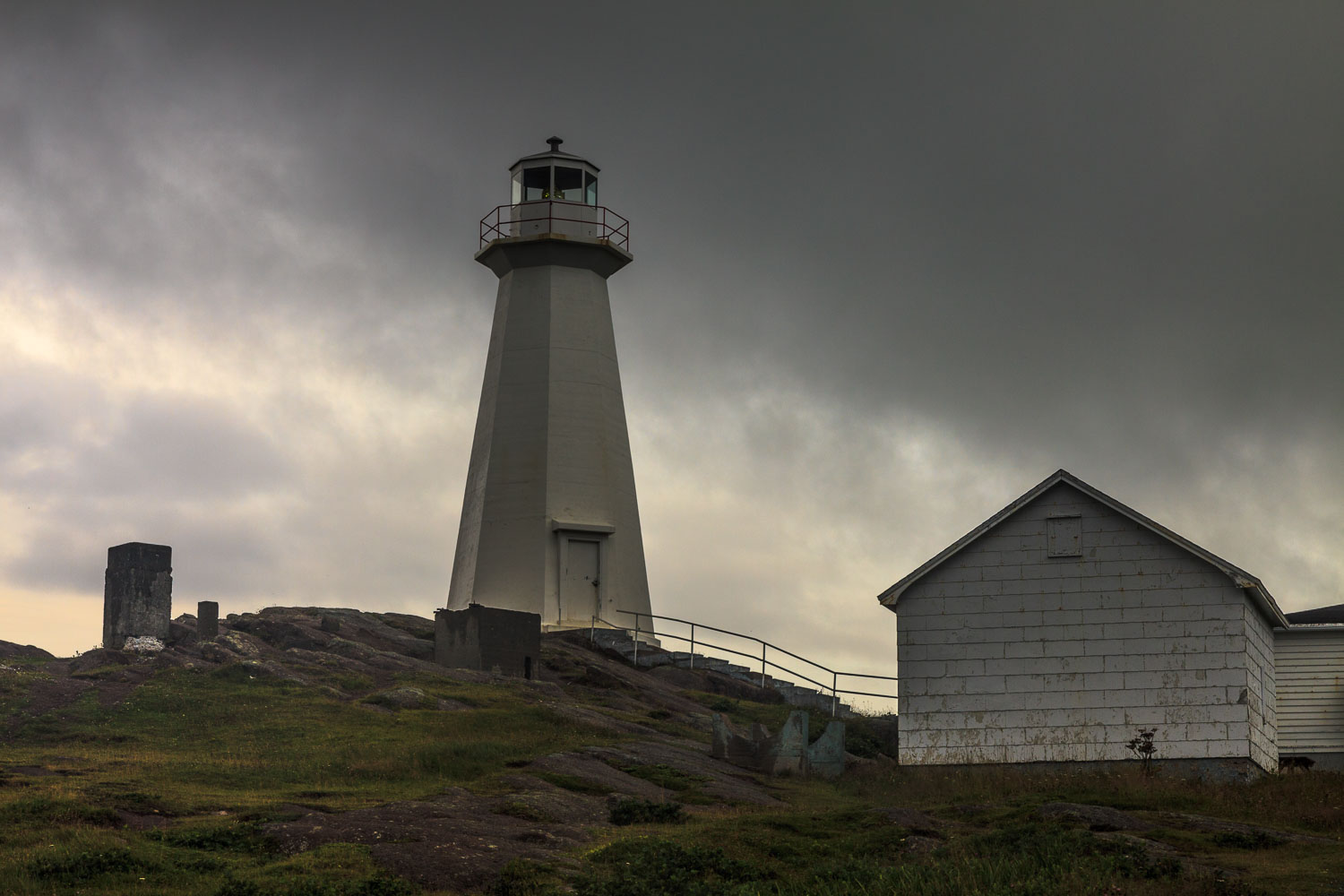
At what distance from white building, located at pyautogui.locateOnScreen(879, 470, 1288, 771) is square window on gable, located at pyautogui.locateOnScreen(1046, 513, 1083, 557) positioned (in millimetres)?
26

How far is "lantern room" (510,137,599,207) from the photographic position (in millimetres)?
50844

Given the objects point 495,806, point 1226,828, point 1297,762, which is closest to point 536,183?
point 1297,762

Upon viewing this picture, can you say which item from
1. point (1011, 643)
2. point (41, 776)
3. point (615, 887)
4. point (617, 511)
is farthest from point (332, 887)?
point (617, 511)

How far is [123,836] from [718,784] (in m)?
11.2

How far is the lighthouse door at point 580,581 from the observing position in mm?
46906

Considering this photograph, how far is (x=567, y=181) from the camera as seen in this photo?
5100 centimetres

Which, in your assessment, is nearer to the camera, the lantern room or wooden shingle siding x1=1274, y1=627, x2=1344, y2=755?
wooden shingle siding x1=1274, y1=627, x2=1344, y2=755

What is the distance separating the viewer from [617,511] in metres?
48.3

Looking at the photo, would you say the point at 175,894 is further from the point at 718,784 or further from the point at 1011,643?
the point at 1011,643

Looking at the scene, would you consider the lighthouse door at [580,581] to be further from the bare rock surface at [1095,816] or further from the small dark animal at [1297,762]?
the bare rock surface at [1095,816]

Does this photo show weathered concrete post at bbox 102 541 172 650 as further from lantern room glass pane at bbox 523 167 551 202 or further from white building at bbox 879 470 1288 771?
lantern room glass pane at bbox 523 167 551 202

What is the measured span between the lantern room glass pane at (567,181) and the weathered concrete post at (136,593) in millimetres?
20119

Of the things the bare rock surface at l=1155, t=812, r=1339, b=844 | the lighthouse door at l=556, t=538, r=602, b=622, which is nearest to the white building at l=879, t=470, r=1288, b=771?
the bare rock surface at l=1155, t=812, r=1339, b=844

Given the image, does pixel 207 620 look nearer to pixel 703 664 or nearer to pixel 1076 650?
Answer: pixel 703 664
